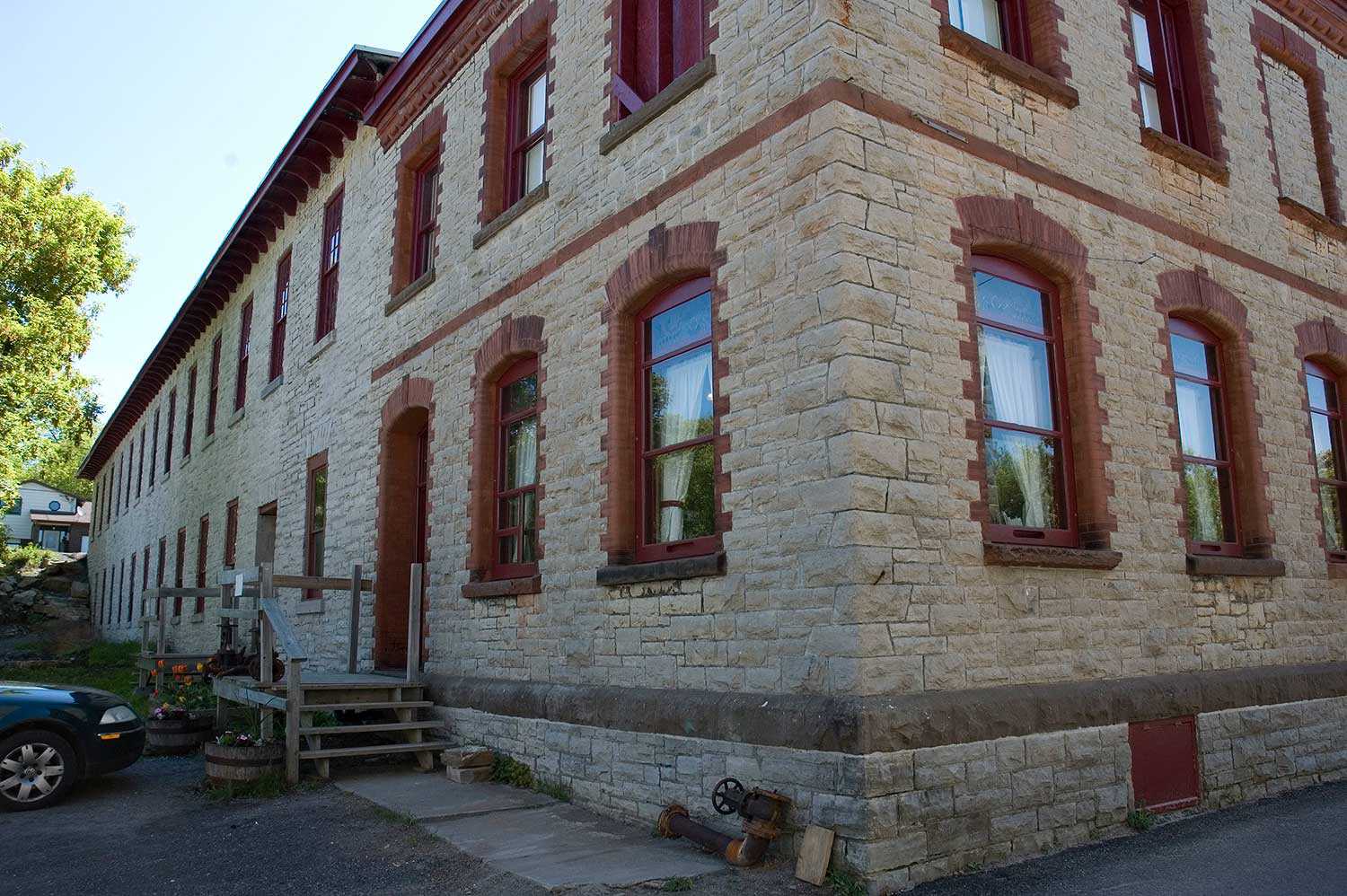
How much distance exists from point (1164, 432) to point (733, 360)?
378cm

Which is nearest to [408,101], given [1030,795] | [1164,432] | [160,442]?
[1164,432]

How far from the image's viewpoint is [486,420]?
10.1m

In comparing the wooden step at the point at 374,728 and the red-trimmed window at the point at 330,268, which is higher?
the red-trimmed window at the point at 330,268

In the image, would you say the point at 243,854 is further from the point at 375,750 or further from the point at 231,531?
the point at 231,531

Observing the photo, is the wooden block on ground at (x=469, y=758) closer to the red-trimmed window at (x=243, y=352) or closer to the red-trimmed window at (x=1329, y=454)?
the red-trimmed window at (x=1329, y=454)

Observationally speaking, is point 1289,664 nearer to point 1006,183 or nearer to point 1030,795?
point 1030,795

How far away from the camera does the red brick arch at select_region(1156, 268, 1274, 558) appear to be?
8.56m

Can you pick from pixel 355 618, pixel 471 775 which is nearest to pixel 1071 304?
pixel 471 775

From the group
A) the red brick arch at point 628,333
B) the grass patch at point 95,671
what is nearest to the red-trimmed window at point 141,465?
the grass patch at point 95,671

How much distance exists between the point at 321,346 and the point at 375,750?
7.45 m

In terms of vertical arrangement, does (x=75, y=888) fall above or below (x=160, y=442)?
below

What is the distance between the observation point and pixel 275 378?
15992 millimetres

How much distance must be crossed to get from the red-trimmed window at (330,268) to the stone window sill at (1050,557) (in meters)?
11.1

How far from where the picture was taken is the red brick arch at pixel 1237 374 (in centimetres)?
856
